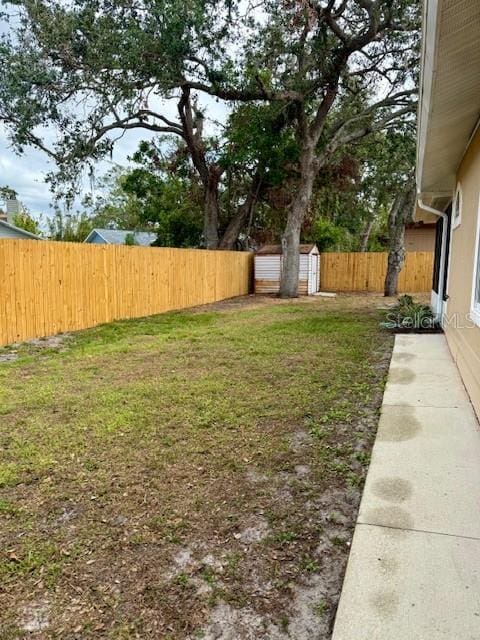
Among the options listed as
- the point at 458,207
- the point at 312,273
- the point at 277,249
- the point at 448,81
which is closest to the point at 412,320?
the point at 458,207

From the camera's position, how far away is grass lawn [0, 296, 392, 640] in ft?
5.82

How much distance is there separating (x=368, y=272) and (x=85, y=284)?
41.8ft

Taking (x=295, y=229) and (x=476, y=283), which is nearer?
(x=476, y=283)

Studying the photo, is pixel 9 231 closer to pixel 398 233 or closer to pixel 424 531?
pixel 398 233

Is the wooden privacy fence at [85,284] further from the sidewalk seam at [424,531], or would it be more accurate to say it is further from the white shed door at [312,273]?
the sidewalk seam at [424,531]

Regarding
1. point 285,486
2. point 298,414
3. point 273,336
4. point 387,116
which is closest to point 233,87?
point 387,116

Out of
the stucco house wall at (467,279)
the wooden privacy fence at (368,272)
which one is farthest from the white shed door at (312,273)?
the stucco house wall at (467,279)

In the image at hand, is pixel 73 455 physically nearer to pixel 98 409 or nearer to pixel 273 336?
pixel 98 409

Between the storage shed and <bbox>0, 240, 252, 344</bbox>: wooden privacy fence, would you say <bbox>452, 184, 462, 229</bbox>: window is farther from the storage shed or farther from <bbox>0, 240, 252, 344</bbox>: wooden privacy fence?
the storage shed

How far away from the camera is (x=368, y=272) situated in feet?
59.5

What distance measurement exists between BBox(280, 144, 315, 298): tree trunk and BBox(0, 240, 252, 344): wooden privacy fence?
10.8 ft

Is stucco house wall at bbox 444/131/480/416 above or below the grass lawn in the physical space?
above

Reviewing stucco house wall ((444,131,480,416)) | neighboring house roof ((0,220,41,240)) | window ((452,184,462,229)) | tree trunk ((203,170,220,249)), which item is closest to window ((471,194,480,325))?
stucco house wall ((444,131,480,416))

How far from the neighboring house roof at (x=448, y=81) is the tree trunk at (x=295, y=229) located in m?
9.45
